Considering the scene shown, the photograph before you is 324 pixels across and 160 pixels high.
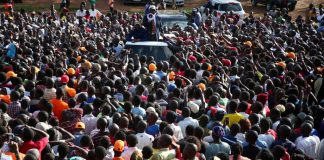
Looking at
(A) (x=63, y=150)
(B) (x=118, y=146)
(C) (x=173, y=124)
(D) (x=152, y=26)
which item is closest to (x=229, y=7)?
(D) (x=152, y=26)

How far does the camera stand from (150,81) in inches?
544

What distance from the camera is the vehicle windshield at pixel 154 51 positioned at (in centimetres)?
1770

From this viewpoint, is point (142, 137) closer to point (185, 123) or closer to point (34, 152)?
point (185, 123)

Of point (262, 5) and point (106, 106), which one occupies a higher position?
point (106, 106)

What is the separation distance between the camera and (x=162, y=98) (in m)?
12.8

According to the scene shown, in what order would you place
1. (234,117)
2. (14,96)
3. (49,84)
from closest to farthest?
(234,117) < (14,96) < (49,84)

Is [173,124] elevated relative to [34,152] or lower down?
lower down

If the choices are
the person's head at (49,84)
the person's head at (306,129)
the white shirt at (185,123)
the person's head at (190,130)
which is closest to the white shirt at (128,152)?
the person's head at (190,130)

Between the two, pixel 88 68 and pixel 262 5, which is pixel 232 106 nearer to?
pixel 88 68

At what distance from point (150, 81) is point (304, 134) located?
4.18 metres

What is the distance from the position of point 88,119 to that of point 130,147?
1.80 meters

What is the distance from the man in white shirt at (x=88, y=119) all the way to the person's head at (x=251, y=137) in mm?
2539

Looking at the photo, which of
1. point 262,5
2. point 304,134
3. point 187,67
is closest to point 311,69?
point 187,67

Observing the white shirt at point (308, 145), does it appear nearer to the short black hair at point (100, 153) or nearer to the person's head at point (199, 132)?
the person's head at point (199, 132)
